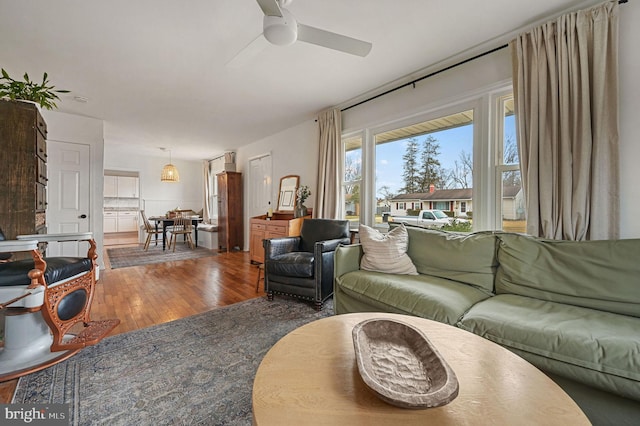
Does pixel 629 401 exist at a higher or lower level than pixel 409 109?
lower

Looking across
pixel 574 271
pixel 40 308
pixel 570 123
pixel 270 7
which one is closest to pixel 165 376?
pixel 40 308

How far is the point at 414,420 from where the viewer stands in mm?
687

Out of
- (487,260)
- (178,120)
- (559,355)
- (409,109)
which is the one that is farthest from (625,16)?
(178,120)

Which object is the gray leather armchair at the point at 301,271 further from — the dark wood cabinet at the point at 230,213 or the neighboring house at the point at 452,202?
the dark wood cabinet at the point at 230,213

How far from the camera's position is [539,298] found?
1.65 metres

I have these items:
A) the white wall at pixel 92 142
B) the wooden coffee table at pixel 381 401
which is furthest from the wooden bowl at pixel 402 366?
the white wall at pixel 92 142

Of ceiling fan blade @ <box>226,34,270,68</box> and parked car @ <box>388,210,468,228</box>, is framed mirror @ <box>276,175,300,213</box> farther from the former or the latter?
ceiling fan blade @ <box>226,34,270,68</box>

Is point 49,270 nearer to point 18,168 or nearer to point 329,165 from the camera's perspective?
point 18,168

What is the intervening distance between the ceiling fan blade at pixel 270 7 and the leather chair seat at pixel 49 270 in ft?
6.80

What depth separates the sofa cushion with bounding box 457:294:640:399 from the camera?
1.04 m

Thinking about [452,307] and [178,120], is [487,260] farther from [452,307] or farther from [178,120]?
[178,120]

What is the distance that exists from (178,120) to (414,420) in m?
5.03

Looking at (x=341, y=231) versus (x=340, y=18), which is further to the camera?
(x=341, y=231)

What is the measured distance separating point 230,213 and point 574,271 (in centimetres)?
575
